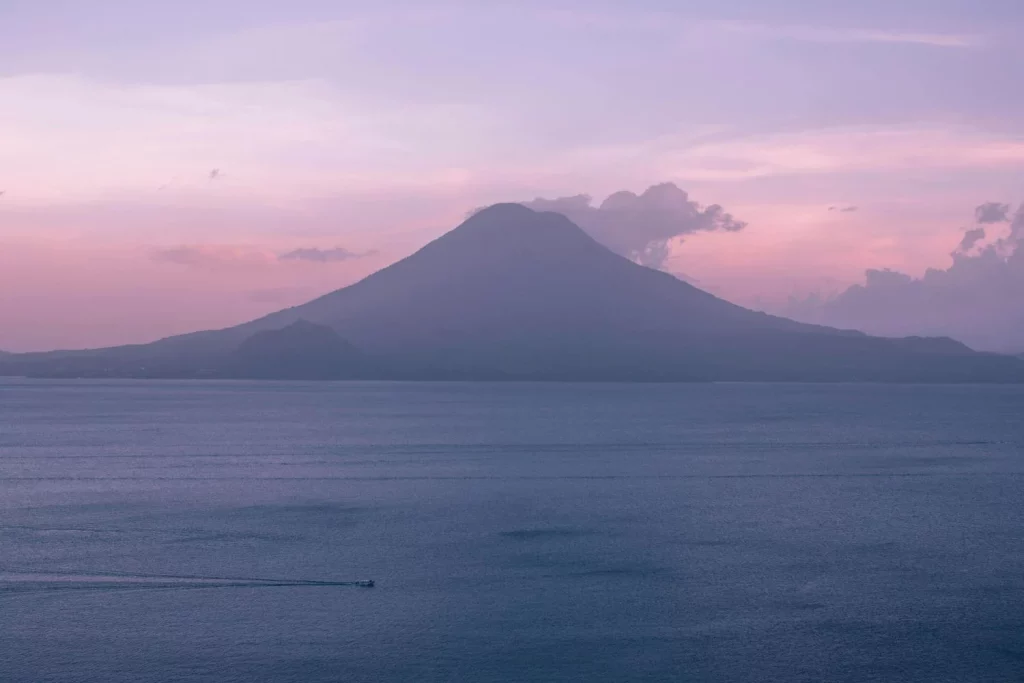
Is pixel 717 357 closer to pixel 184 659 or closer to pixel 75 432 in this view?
pixel 75 432

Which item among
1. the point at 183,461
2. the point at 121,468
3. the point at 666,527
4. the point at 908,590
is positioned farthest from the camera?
the point at 183,461

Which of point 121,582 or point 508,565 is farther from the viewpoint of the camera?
point 508,565

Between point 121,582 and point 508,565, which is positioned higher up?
point 121,582

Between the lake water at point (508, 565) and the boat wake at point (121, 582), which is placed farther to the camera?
the boat wake at point (121, 582)

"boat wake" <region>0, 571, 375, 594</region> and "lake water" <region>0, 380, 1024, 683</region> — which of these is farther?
"boat wake" <region>0, 571, 375, 594</region>

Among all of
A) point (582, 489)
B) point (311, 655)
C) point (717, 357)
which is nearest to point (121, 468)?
point (582, 489)

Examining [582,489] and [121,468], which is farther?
[121,468]

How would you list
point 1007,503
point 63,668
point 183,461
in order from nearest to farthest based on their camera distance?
point 63,668, point 1007,503, point 183,461
